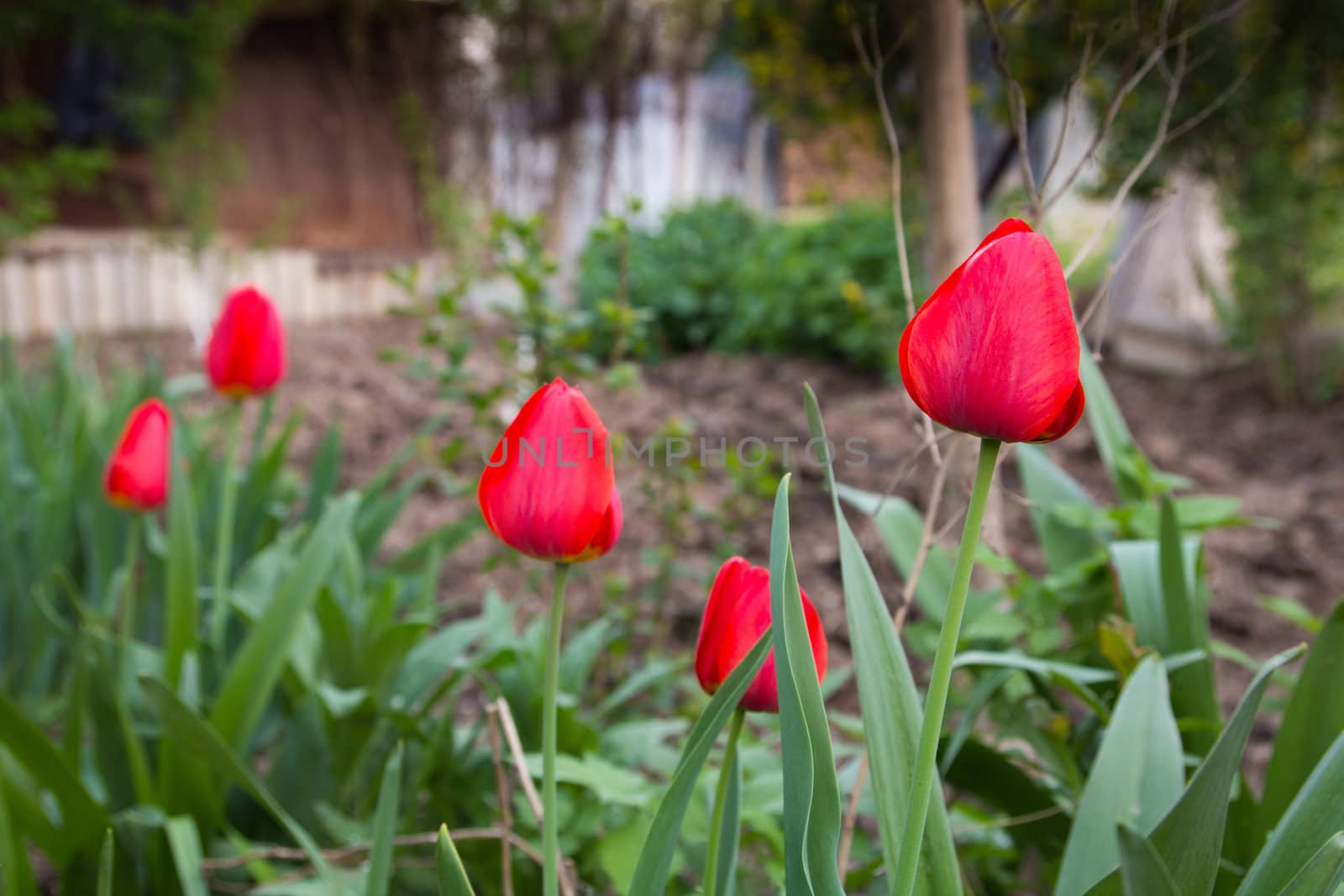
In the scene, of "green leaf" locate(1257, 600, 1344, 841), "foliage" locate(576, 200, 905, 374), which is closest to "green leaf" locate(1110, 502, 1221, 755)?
"green leaf" locate(1257, 600, 1344, 841)

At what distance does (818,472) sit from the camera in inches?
110

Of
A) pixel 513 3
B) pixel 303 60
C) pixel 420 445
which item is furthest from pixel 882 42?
pixel 513 3

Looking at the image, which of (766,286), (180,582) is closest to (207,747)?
(180,582)

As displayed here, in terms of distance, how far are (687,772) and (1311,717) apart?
0.53m

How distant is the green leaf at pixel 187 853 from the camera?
92cm

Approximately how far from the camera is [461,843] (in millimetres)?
1042

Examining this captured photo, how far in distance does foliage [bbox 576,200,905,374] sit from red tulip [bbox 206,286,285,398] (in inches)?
82.7

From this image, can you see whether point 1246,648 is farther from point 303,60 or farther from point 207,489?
point 303,60

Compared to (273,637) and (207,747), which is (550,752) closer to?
(207,747)

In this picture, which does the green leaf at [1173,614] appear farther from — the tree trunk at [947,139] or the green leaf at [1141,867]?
the green leaf at [1141,867]

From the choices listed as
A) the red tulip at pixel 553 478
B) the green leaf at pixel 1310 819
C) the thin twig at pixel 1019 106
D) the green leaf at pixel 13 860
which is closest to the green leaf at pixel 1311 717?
the green leaf at pixel 1310 819

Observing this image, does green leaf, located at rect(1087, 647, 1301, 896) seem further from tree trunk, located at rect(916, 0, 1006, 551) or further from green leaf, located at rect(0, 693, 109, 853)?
tree trunk, located at rect(916, 0, 1006, 551)

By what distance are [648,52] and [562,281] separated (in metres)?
3.48

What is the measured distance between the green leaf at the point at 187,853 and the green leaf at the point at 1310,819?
814mm
